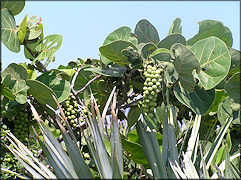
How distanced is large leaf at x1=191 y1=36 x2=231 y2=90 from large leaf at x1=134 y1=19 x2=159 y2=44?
0.73 feet

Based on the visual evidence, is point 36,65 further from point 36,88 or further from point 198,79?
point 198,79

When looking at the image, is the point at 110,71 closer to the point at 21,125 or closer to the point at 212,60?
the point at 212,60

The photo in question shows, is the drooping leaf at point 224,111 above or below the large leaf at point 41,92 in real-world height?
below

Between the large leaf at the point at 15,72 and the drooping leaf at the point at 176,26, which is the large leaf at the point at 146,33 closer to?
the drooping leaf at the point at 176,26

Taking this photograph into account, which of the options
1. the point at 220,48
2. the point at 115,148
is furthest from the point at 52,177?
the point at 220,48

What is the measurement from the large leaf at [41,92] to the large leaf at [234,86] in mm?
908

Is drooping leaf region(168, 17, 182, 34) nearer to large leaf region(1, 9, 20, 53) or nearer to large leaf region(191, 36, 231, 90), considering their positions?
Answer: large leaf region(191, 36, 231, 90)

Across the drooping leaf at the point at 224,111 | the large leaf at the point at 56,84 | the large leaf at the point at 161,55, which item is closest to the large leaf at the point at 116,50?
the large leaf at the point at 161,55

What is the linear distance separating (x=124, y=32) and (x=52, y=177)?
776 mm

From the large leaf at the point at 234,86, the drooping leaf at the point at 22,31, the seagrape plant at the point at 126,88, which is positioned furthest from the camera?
the large leaf at the point at 234,86

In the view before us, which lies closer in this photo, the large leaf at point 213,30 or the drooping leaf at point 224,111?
the large leaf at point 213,30

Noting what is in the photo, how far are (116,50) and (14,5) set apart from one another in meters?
0.53

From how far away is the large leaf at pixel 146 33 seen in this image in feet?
5.13

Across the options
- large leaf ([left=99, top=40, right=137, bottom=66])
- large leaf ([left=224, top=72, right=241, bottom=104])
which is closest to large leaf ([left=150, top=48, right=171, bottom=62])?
large leaf ([left=99, top=40, right=137, bottom=66])
